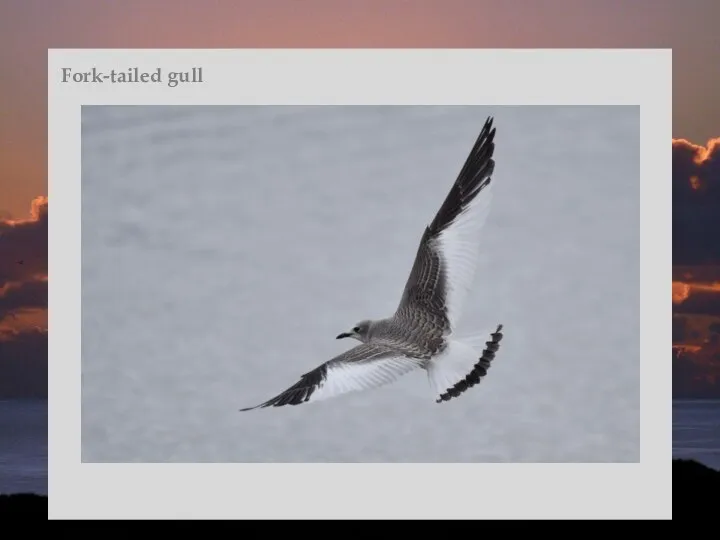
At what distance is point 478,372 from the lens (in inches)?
182

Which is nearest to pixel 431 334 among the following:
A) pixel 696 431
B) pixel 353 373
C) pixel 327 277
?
pixel 353 373

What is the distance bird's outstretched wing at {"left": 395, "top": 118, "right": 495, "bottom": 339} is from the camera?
14.8 feet

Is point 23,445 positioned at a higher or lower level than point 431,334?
lower

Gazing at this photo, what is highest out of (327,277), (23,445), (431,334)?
(327,277)

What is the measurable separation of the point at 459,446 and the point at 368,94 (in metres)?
1.78

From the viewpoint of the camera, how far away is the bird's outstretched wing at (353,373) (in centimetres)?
445

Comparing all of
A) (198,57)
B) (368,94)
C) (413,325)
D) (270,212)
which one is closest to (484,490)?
(413,325)

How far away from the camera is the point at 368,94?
4738mm

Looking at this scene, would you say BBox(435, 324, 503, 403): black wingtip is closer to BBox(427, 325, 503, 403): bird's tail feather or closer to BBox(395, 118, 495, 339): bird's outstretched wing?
BBox(427, 325, 503, 403): bird's tail feather

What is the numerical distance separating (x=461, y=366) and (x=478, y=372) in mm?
96

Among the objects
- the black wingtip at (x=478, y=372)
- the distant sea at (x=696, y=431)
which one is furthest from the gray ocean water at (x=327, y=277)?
the distant sea at (x=696, y=431)

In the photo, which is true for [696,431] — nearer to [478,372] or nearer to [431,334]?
[478,372]

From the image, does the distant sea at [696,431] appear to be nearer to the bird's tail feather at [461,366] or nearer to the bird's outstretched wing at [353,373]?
the bird's tail feather at [461,366]

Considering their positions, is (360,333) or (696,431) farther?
(696,431)
